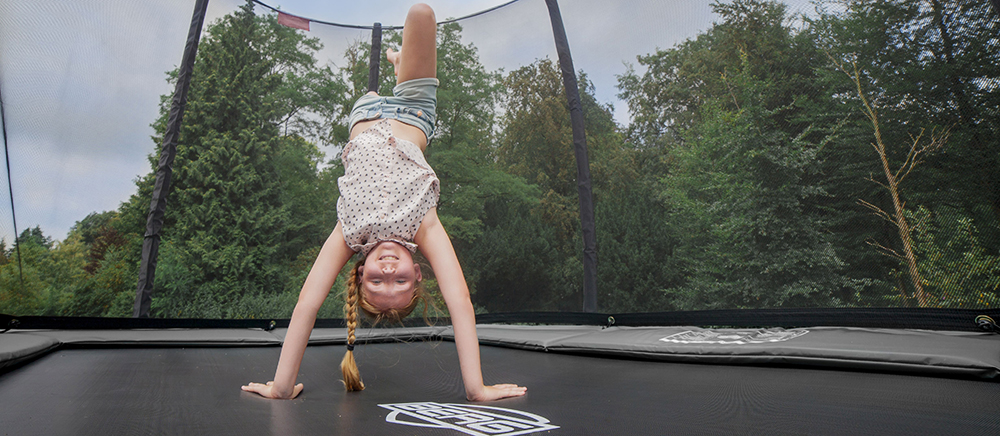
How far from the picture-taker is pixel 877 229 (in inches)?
64.8

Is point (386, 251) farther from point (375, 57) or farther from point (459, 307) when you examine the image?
point (375, 57)

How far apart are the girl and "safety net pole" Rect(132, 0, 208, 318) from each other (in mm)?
1662

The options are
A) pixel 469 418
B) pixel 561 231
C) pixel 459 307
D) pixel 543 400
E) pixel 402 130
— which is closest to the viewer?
pixel 469 418

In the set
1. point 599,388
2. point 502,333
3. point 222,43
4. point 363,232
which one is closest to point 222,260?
point 222,43

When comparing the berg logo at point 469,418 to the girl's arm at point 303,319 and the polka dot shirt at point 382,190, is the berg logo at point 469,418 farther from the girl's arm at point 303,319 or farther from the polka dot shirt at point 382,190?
the polka dot shirt at point 382,190

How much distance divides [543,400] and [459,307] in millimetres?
250

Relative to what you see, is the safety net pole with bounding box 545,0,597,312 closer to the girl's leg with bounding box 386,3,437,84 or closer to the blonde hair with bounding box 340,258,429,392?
the girl's leg with bounding box 386,3,437,84

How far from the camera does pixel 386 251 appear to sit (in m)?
1.10

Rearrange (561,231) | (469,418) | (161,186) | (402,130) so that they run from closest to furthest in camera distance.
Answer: (469,418) → (402,130) → (161,186) → (561,231)

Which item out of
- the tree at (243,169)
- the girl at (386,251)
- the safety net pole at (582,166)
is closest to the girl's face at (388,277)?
the girl at (386,251)

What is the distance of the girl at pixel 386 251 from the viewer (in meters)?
1.08

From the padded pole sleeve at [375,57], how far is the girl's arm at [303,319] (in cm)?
235

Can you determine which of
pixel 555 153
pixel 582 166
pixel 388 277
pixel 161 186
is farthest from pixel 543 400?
pixel 161 186

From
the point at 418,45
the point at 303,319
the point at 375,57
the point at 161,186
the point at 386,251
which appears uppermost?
the point at 375,57
